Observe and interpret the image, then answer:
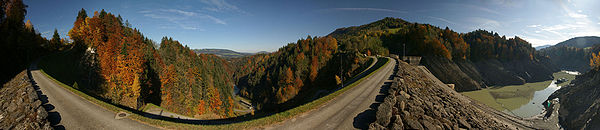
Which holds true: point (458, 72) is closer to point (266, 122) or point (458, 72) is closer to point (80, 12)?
point (266, 122)

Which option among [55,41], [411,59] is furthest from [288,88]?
[55,41]

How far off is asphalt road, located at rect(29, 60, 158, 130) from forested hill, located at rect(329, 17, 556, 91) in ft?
206

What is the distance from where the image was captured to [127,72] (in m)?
33.4

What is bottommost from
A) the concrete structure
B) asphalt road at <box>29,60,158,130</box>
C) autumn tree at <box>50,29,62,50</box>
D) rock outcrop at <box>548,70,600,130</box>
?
Answer: rock outcrop at <box>548,70,600,130</box>

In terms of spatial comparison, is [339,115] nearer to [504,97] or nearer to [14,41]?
[14,41]

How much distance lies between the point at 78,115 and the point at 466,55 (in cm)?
10076

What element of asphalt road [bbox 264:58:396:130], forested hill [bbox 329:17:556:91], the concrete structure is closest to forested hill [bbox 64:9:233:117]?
asphalt road [bbox 264:58:396:130]

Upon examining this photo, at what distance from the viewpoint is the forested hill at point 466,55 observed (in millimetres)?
51994

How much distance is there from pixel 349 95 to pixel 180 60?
64071mm

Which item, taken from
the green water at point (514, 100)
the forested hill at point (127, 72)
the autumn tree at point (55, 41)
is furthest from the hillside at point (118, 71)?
the green water at point (514, 100)

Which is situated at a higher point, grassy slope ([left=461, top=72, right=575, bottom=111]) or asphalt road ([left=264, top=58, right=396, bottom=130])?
asphalt road ([left=264, top=58, right=396, bottom=130])

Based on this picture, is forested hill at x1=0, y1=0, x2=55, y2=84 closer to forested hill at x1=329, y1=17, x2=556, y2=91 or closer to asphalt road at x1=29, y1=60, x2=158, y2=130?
asphalt road at x1=29, y1=60, x2=158, y2=130

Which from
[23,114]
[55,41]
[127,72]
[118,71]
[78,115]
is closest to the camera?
[23,114]

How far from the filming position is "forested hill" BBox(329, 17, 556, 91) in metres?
52.0
